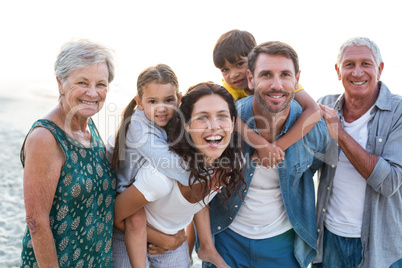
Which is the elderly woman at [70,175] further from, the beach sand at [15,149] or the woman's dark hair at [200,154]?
the beach sand at [15,149]

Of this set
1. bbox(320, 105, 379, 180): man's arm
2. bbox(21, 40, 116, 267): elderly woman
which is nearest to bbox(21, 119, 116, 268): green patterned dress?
bbox(21, 40, 116, 267): elderly woman

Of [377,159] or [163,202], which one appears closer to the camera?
[163,202]

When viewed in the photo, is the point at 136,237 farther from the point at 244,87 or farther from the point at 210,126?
the point at 244,87

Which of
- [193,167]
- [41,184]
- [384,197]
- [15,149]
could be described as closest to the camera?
[41,184]

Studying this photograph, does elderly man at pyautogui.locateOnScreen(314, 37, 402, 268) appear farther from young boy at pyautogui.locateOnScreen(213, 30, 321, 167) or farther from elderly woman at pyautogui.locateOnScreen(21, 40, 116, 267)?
A: elderly woman at pyautogui.locateOnScreen(21, 40, 116, 267)

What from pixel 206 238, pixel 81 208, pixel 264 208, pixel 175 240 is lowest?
pixel 206 238

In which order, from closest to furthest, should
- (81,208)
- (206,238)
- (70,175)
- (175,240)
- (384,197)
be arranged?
1. (70,175)
2. (81,208)
3. (175,240)
4. (384,197)
5. (206,238)

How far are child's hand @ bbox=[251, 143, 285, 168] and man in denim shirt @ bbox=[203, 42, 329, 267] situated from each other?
0.16m

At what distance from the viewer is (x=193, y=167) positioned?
2.53 meters

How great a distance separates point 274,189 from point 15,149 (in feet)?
35.1

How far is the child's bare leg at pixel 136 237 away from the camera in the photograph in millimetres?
2609

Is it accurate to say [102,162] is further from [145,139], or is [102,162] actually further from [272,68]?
[272,68]

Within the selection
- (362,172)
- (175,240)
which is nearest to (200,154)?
(175,240)

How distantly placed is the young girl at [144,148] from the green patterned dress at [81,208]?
0.14 metres
